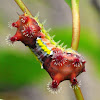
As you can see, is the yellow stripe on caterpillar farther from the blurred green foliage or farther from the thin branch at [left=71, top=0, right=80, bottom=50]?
the blurred green foliage

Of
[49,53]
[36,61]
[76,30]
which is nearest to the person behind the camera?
[49,53]

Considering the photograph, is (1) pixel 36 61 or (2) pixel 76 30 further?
(1) pixel 36 61

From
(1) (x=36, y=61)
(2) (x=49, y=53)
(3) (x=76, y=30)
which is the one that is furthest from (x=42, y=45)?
(1) (x=36, y=61)

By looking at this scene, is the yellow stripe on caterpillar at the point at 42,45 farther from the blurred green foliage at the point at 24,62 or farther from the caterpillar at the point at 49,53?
the blurred green foliage at the point at 24,62

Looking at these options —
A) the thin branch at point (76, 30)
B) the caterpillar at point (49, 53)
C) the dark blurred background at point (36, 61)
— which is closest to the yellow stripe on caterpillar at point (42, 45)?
the caterpillar at point (49, 53)

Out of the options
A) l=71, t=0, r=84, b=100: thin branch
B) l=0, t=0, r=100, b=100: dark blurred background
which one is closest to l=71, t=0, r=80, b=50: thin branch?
l=71, t=0, r=84, b=100: thin branch

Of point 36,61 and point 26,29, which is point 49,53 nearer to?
point 26,29
